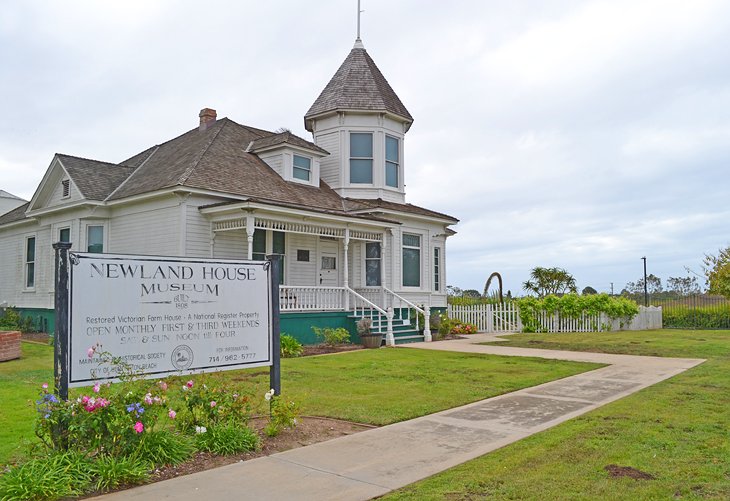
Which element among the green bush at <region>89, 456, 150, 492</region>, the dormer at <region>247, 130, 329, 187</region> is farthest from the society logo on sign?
the dormer at <region>247, 130, 329, 187</region>

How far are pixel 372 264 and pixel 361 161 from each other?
407 centimetres

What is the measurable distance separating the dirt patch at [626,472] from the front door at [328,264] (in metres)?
15.8

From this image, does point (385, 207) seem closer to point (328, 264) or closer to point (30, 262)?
point (328, 264)

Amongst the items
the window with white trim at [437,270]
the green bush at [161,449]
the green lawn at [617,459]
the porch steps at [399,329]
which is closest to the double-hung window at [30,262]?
the porch steps at [399,329]

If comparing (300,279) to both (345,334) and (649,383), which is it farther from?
(649,383)

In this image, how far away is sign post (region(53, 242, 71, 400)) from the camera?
5.41 metres

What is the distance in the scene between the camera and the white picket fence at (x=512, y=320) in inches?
975

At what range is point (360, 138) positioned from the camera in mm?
23219

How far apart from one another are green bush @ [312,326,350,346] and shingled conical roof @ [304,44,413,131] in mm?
8869

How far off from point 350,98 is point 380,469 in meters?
19.0

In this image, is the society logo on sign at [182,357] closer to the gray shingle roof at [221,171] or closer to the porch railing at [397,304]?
the gray shingle roof at [221,171]

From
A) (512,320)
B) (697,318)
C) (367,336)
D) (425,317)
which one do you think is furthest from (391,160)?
(697,318)

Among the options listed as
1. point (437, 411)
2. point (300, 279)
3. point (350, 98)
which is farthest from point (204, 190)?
point (437, 411)

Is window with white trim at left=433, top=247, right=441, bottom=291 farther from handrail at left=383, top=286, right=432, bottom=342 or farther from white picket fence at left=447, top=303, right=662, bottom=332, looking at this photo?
handrail at left=383, top=286, right=432, bottom=342
